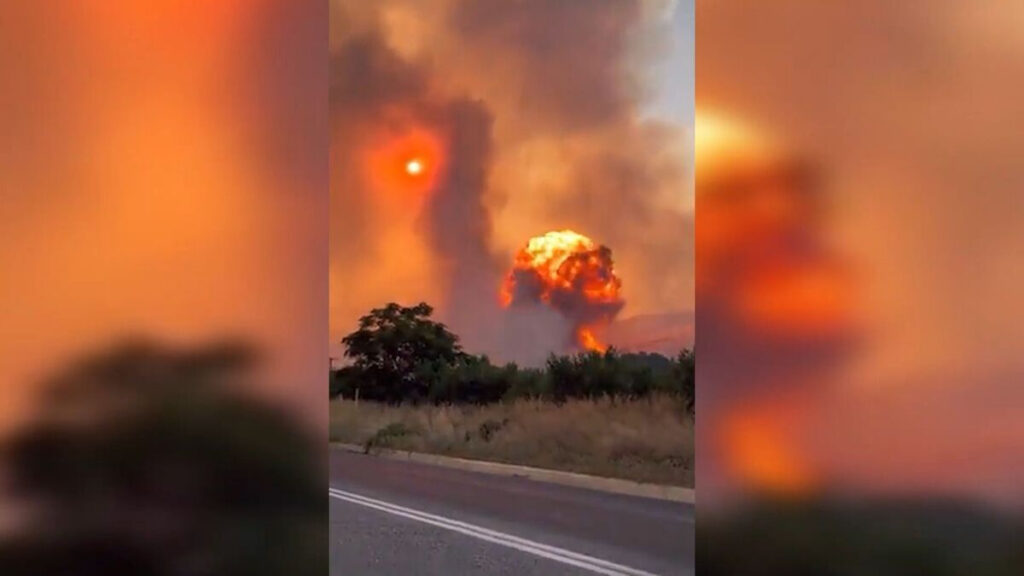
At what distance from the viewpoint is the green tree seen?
414 centimetres

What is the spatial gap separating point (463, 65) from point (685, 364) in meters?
1.52

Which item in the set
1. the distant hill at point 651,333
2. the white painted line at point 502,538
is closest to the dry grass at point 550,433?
the distant hill at point 651,333

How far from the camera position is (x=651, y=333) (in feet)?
12.7

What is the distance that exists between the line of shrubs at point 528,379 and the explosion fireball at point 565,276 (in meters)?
0.28

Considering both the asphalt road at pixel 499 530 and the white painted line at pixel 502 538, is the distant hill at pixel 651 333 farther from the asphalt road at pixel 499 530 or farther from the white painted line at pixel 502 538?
the white painted line at pixel 502 538

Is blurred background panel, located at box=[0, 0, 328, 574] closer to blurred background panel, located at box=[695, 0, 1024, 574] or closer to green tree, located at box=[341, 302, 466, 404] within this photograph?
blurred background panel, located at box=[695, 0, 1024, 574]

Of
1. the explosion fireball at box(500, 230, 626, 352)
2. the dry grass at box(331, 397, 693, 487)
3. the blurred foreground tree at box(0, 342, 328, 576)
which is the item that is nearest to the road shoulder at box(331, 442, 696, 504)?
the dry grass at box(331, 397, 693, 487)

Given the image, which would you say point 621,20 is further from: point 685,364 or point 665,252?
point 685,364

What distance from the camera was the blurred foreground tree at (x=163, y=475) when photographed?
2.86ft

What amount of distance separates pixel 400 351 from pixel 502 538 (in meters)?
2.00

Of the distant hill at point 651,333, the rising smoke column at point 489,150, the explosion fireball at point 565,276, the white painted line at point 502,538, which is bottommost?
the white painted line at point 502,538

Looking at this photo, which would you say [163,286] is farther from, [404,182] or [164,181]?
[404,182]

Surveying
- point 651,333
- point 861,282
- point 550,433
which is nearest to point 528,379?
point 550,433

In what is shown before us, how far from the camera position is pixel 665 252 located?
12.4 ft
